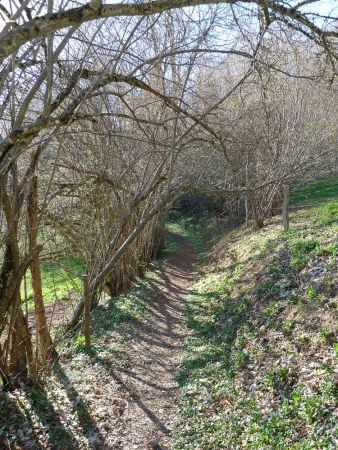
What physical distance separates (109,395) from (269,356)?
2318 millimetres

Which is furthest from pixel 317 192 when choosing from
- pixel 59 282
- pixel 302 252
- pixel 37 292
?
pixel 37 292

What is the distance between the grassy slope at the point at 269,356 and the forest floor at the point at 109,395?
0.36m

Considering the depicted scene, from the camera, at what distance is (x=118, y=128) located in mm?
9492

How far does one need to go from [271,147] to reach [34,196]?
10.4 metres

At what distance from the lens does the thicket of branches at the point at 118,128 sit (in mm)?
4172

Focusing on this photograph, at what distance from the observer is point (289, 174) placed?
1333cm

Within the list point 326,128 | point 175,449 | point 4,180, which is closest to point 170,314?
point 175,449

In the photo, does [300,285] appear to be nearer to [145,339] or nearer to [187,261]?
[145,339]

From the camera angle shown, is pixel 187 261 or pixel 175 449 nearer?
pixel 175 449

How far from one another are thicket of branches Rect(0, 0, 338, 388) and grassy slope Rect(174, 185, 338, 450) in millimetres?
1832

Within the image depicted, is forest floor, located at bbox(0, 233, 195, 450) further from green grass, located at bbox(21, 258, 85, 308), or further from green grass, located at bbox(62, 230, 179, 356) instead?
green grass, located at bbox(21, 258, 85, 308)

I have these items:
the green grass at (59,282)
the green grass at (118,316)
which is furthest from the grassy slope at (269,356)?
the green grass at (59,282)

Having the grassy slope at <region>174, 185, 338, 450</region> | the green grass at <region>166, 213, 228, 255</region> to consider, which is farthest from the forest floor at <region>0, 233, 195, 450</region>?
the green grass at <region>166, 213, 228, 255</region>

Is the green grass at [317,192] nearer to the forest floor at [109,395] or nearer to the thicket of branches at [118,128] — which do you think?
the thicket of branches at [118,128]
